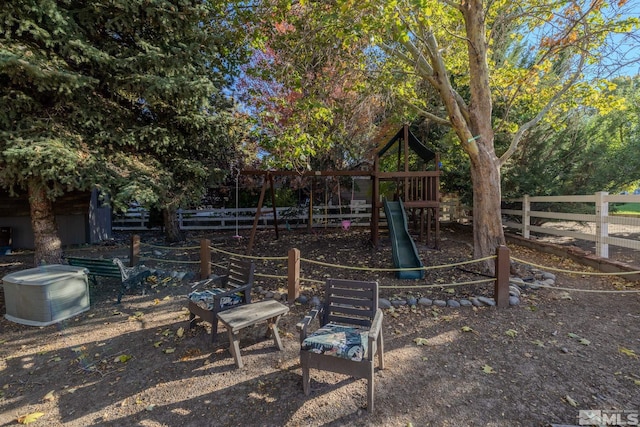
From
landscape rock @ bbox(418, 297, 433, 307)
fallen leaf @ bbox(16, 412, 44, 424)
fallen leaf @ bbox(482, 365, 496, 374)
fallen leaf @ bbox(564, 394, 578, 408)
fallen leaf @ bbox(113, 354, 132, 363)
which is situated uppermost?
landscape rock @ bbox(418, 297, 433, 307)

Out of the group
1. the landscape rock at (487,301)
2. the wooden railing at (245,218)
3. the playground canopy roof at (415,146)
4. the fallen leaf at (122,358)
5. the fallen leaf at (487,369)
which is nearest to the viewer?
the fallen leaf at (487,369)

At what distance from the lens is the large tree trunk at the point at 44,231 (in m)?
5.70

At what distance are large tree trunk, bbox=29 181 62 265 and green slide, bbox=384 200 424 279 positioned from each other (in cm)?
645

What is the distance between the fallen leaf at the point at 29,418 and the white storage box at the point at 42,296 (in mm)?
2211

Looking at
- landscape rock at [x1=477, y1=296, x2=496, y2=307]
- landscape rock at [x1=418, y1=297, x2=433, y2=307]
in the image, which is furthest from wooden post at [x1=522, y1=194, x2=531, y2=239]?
landscape rock at [x1=418, y1=297, x2=433, y2=307]

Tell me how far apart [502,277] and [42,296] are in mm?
6407

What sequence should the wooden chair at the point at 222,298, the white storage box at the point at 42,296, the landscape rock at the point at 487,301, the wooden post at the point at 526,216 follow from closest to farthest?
the wooden chair at the point at 222,298 → the white storage box at the point at 42,296 → the landscape rock at the point at 487,301 → the wooden post at the point at 526,216

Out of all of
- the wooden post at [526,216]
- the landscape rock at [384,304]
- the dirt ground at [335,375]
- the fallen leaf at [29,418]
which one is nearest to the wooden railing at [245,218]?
A: the wooden post at [526,216]

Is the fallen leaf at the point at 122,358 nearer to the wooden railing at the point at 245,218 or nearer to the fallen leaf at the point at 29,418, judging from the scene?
the fallen leaf at the point at 29,418

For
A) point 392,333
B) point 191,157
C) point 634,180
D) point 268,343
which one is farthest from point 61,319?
point 634,180

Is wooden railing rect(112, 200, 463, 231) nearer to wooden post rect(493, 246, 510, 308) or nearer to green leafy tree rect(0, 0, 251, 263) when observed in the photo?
green leafy tree rect(0, 0, 251, 263)

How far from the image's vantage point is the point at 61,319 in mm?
4488

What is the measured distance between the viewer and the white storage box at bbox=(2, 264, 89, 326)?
14.2 ft

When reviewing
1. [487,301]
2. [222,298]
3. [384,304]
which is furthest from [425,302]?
[222,298]
